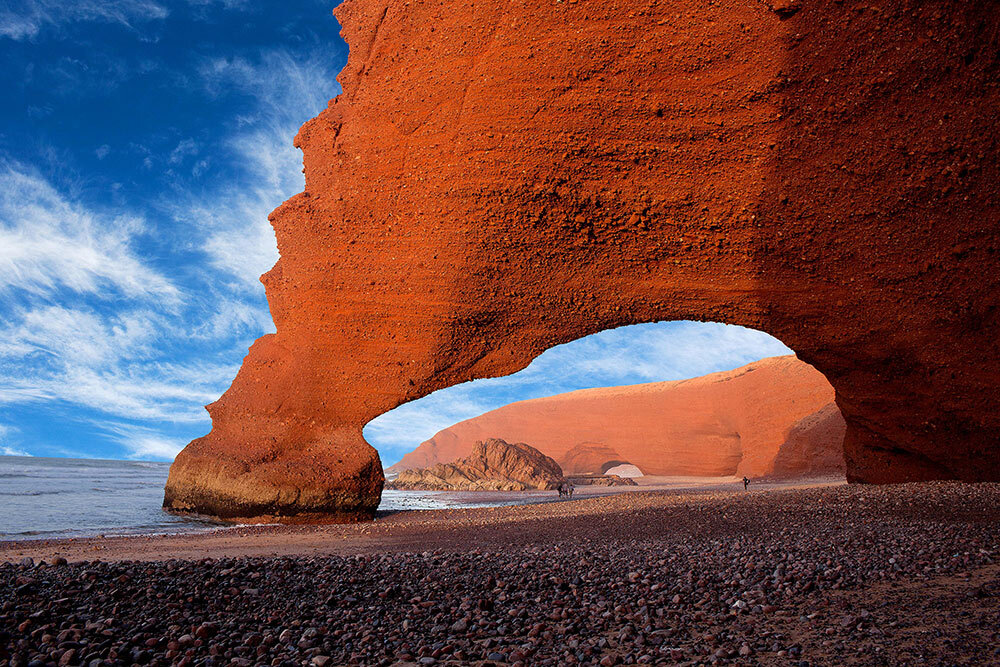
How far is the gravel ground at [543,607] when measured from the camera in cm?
291

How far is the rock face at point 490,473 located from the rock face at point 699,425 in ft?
34.6

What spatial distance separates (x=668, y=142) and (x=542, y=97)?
209 centimetres

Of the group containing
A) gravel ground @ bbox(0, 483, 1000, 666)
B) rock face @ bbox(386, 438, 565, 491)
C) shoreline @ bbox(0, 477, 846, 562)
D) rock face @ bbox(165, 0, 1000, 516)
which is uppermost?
rock face @ bbox(165, 0, 1000, 516)

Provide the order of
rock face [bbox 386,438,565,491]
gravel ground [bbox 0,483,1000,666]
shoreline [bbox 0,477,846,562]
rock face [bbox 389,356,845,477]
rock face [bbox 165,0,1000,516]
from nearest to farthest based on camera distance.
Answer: gravel ground [bbox 0,483,1000,666]
shoreline [bbox 0,477,846,562]
rock face [bbox 165,0,1000,516]
rock face [bbox 389,356,845,477]
rock face [bbox 386,438,565,491]

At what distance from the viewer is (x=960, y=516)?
6.78 meters

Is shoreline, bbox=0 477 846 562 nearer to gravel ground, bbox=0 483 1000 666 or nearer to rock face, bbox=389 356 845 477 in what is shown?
gravel ground, bbox=0 483 1000 666

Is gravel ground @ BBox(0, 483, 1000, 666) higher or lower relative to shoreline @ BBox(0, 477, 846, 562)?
lower

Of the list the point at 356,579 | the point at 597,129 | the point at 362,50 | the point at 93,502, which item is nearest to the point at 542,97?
the point at 597,129

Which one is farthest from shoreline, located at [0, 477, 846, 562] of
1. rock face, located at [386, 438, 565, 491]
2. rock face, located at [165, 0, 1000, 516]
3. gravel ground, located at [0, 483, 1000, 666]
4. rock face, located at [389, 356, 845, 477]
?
rock face, located at [389, 356, 845, 477]

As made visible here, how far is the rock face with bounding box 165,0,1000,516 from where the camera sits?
332 inches

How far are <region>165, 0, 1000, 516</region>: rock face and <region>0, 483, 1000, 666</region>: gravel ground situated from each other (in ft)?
16.0

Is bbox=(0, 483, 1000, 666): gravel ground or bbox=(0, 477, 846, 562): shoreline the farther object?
bbox=(0, 477, 846, 562): shoreline

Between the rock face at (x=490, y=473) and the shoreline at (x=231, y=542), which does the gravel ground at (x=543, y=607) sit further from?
the rock face at (x=490, y=473)

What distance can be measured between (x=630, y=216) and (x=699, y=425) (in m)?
32.1
